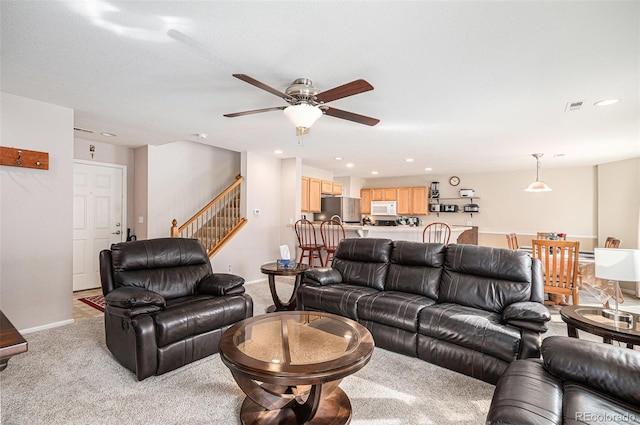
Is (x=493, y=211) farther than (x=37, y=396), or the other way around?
(x=493, y=211)

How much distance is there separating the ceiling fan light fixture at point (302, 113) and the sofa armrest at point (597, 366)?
2.19 metres

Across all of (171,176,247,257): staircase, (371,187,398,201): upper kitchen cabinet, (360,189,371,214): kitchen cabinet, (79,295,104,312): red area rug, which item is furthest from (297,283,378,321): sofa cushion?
(360,189,371,214): kitchen cabinet

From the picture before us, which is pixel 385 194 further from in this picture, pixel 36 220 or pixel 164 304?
pixel 36 220

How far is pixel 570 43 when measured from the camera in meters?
2.06

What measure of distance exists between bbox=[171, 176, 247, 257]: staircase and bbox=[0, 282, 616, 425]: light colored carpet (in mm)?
3016

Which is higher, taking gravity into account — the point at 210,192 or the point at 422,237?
the point at 210,192

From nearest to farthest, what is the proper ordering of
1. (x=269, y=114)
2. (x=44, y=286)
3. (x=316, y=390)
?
(x=316, y=390) < (x=44, y=286) < (x=269, y=114)

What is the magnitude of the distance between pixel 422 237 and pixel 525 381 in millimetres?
3984

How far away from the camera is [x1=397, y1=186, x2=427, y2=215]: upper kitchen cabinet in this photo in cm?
853

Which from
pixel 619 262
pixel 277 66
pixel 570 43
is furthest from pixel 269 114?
pixel 619 262

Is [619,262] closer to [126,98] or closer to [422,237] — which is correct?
[422,237]

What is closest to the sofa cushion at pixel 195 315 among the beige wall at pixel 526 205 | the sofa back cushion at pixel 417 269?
the sofa back cushion at pixel 417 269

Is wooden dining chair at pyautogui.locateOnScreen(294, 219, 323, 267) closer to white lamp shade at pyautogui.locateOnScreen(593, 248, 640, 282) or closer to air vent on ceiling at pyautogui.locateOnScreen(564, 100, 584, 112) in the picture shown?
air vent on ceiling at pyautogui.locateOnScreen(564, 100, 584, 112)

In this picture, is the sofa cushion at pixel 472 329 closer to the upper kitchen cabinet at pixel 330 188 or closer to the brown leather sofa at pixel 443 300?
the brown leather sofa at pixel 443 300
